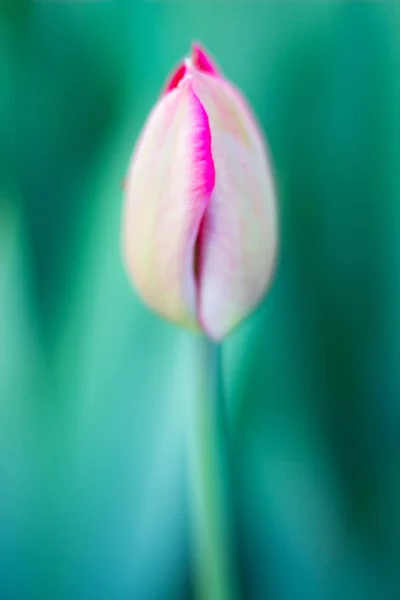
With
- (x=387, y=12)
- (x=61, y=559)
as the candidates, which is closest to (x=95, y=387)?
(x=61, y=559)

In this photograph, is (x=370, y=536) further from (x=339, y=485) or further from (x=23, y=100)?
(x=23, y=100)

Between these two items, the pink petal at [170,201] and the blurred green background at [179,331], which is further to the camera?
the blurred green background at [179,331]

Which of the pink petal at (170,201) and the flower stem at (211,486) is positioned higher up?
the pink petal at (170,201)

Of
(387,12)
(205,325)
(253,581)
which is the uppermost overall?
(387,12)

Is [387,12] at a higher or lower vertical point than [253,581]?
higher

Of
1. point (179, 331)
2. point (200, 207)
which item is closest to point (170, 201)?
point (200, 207)
